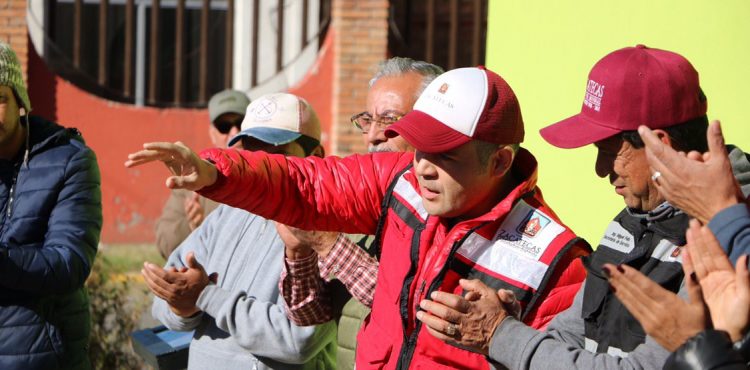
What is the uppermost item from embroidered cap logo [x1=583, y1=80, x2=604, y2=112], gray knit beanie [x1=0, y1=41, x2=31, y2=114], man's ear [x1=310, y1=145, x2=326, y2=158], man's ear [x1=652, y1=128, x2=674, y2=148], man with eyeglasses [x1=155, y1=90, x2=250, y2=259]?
embroidered cap logo [x1=583, y1=80, x2=604, y2=112]

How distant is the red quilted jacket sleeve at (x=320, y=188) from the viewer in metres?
2.94

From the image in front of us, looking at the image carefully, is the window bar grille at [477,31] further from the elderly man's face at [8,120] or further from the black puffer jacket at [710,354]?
the black puffer jacket at [710,354]

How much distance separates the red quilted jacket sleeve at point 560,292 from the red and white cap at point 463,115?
348 millimetres

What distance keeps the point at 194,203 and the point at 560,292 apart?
118 inches

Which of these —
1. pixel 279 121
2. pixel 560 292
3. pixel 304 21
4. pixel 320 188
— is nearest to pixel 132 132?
pixel 304 21

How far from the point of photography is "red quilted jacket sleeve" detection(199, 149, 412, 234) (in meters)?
2.94

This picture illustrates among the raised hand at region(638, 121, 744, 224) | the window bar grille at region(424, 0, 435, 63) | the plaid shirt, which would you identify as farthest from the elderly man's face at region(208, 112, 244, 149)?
the window bar grille at region(424, 0, 435, 63)

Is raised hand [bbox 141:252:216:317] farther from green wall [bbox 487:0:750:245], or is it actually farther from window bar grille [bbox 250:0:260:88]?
window bar grille [bbox 250:0:260:88]

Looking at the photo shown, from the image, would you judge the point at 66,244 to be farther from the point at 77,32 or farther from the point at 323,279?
the point at 77,32

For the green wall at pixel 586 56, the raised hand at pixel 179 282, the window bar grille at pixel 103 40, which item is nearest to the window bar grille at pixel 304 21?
the window bar grille at pixel 103 40

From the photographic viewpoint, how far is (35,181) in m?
3.75

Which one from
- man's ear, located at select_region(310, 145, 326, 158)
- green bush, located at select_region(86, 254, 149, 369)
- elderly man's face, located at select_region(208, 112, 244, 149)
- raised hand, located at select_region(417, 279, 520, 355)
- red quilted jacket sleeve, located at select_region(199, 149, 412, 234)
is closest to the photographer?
raised hand, located at select_region(417, 279, 520, 355)

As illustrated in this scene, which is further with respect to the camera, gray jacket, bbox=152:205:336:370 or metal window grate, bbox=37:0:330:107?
metal window grate, bbox=37:0:330:107

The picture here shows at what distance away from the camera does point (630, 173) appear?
2.52 metres
